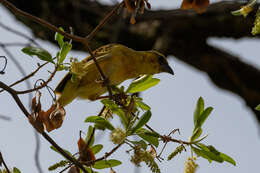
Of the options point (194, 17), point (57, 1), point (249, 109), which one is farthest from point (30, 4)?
point (249, 109)

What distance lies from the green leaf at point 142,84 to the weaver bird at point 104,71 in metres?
0.74

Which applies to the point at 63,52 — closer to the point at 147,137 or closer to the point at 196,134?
the point at 147,137

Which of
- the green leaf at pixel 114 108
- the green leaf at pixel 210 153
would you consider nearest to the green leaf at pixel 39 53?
the green leaf at pixel 114 108

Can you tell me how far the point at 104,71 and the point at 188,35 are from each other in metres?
3.79

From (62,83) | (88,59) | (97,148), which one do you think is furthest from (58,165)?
(88,59)

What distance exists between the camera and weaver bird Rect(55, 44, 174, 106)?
12.9 ft

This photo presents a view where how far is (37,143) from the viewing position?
2838 millimetres

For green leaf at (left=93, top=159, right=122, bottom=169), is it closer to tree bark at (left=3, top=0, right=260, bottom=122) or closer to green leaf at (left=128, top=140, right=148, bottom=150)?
green leaf at (left=128, top=140, right=148, bottom=150)

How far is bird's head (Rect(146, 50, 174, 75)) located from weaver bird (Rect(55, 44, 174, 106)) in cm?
6

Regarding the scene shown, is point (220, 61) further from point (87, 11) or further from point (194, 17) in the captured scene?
point (87, 11)

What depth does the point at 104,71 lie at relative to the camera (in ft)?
13.3

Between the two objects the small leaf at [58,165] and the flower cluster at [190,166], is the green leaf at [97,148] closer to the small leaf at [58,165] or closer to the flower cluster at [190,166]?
the small leaf at [58,165]

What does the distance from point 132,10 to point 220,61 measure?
221 inches

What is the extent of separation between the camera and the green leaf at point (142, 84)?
306 centimetres
